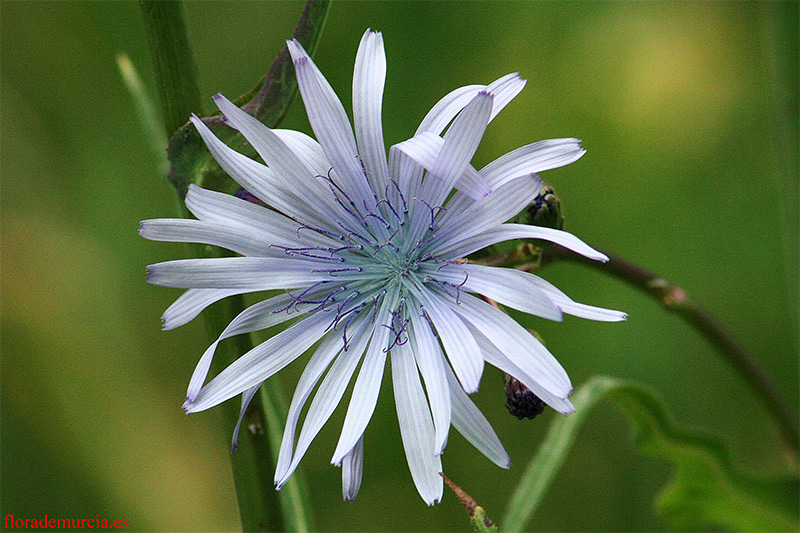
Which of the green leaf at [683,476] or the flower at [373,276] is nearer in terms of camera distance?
the flower at [373,276]

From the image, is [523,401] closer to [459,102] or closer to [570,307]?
[570,307]

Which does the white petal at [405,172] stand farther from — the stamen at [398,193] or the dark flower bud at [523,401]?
the dark flower bud at [523,401]

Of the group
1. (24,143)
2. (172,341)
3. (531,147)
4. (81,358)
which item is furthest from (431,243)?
(24,143)

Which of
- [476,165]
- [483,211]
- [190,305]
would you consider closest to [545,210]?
[483,211]

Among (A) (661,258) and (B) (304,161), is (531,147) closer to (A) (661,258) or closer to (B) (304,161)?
(B) (304,161)

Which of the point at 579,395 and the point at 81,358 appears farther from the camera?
the point at 81,358

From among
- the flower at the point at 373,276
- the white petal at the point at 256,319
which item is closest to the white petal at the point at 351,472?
the flower at the point at 373,276
